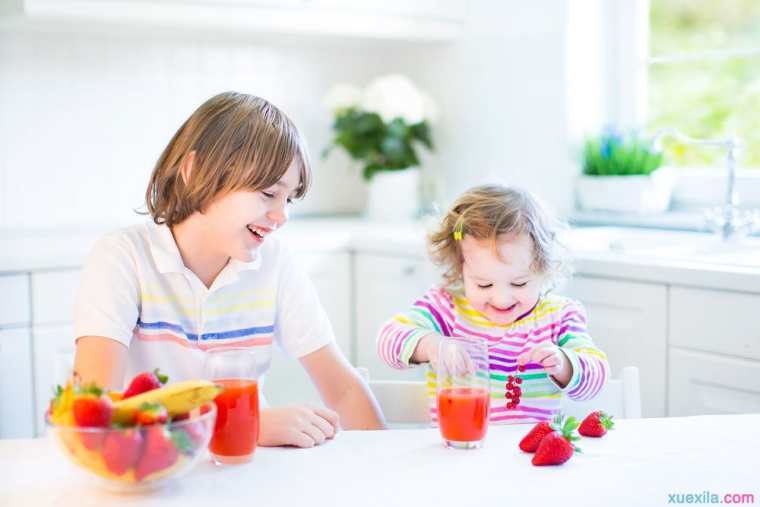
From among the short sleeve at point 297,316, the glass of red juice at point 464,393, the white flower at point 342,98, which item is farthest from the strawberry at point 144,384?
the white flower at point 342,98

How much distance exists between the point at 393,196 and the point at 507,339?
1564 millimetres

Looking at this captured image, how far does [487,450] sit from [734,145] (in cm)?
148

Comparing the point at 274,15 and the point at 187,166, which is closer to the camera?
the point at 187,166

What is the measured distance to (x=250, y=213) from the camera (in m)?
1.46

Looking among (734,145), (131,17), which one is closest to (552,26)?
(734,145)

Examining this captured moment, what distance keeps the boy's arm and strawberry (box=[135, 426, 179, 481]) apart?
56 centimetres

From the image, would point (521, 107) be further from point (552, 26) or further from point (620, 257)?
point (620, 257)

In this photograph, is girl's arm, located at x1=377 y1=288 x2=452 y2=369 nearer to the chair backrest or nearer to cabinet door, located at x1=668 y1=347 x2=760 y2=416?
the chair backrest

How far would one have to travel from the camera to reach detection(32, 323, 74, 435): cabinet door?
2289mm

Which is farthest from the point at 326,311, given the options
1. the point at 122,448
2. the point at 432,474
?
the point at 122,448

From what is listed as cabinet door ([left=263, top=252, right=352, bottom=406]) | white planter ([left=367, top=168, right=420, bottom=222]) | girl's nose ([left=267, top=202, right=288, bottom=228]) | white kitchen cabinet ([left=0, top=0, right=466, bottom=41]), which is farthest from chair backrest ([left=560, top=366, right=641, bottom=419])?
white planter ([left=367, top=168, right=420, bottom=222])

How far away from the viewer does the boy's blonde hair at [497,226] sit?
1.58 metres

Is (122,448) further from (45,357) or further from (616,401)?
Result: (45,357)

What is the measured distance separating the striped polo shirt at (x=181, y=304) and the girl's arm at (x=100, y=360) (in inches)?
0.7
